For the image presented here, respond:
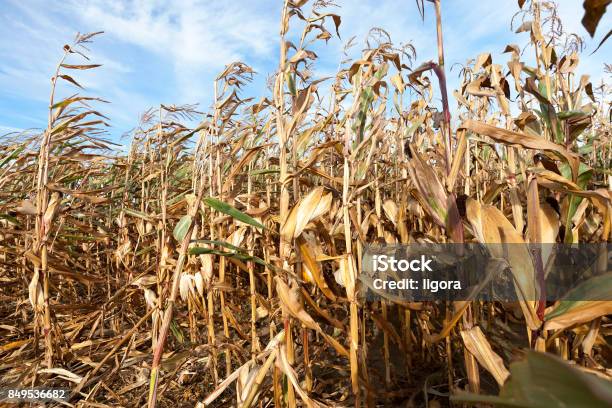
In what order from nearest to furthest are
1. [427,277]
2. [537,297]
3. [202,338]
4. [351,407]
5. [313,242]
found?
[537,297]
[313,242]
[351,407]
[427,277]
[202,338]

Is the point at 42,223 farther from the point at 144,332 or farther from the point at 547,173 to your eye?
the point at 547,173

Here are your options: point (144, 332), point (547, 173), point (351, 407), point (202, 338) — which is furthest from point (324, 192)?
point (144, 332)

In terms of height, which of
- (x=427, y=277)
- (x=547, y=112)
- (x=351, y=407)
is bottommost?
(x=351, y=407)

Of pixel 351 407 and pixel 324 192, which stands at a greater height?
pixel 324 192

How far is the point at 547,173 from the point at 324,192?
2.16 feet

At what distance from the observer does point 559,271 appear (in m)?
1.71

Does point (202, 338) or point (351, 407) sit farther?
point (202, 338)

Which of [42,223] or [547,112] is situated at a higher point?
[547,112]

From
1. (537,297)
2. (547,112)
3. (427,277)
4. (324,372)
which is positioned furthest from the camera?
(324,372)

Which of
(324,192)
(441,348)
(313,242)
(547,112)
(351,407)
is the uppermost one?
(547,112)

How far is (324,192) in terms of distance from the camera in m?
1.44

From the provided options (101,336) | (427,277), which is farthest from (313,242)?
(101,336)

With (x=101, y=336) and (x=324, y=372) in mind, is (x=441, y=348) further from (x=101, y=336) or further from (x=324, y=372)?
(x=101, y=336)

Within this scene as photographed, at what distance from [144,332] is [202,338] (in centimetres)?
39
